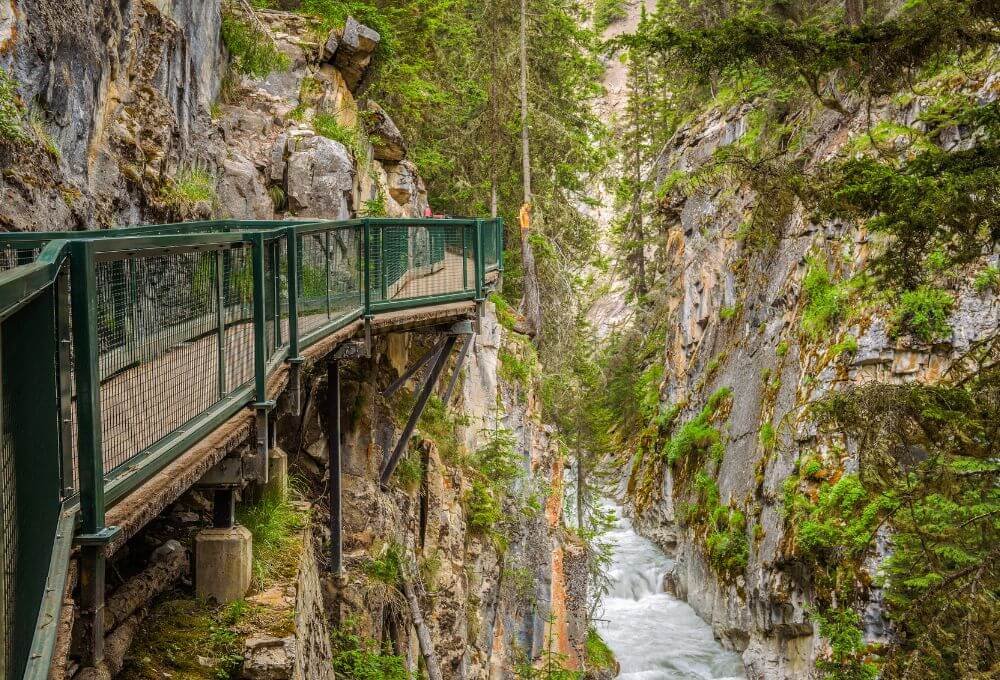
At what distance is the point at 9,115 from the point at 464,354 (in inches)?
266

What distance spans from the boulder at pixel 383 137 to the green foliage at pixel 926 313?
35.9 feet

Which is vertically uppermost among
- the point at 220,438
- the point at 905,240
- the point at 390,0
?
the point at 390,0

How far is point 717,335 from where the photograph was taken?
2186 cm

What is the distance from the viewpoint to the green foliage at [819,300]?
1505cm

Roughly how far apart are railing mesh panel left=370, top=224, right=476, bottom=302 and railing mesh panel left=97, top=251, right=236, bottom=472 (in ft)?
13.6

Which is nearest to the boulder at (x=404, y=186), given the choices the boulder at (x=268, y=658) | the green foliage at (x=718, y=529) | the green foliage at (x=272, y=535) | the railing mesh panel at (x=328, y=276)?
the green foliage at (x=718, y=529)

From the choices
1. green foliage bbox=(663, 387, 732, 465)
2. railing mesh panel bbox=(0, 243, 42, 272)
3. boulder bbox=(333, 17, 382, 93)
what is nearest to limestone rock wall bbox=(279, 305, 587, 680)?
railing mesh panel bbox=(0, 243, 42, 272)

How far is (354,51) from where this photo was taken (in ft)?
55.2

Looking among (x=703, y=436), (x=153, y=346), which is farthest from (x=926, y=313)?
(x=153, y=346)

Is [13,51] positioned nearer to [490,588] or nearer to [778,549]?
[490,588]

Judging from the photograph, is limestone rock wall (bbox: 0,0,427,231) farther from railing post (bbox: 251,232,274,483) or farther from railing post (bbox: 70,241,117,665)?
railing post (bbox: 70,241,117,665)

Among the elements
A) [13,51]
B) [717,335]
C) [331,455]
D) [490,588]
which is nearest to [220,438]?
[331,455]

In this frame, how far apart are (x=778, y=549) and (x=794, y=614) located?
110cm

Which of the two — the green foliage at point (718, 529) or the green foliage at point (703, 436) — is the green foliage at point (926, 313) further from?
the green foliage at point (703, 436)
